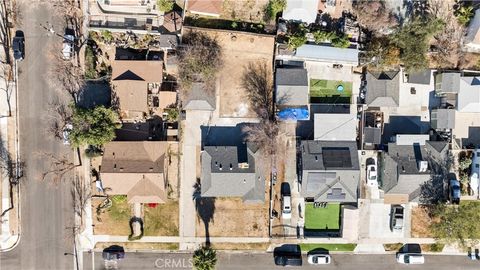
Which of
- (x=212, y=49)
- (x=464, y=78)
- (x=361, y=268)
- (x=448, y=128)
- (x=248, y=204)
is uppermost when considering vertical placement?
(x=212, y=49)

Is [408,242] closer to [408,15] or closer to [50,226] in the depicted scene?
[408,15]

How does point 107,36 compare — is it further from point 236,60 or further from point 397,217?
point 397,217

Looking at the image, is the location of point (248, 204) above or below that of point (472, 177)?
below

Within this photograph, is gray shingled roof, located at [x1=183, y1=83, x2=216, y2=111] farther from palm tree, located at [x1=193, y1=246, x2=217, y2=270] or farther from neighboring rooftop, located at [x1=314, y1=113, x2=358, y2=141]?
palm tree, located at [x1=193, y1=246, x2=217, y2=270]

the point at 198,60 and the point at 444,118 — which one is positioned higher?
the point at 198,60

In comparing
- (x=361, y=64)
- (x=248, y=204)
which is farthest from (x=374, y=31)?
(x=248, y=204)

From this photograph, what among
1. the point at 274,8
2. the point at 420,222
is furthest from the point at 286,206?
the point at 274,8

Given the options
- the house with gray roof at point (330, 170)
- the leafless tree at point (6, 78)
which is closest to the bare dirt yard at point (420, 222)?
the house with gray roof at point (330, 170)
